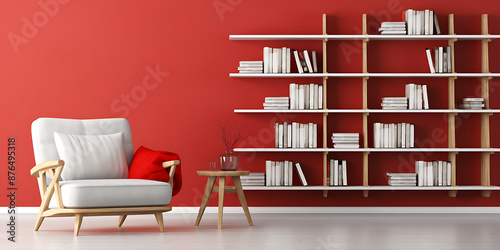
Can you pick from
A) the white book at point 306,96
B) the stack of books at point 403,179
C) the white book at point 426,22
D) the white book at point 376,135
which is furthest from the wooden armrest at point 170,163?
the white book at point 426,22

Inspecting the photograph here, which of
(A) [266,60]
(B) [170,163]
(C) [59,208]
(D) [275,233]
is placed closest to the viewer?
(C) [59,208]

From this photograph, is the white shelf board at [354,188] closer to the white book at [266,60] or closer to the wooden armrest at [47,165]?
the white book at [266,60]

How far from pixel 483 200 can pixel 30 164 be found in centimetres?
433

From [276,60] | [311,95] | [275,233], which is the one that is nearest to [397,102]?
[311,95]

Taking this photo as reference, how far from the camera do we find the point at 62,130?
14.8 ft

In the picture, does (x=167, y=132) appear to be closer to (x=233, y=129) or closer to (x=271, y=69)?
(x=233, y=129)

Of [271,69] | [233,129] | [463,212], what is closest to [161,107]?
[233,129]

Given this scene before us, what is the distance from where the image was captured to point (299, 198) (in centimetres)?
568

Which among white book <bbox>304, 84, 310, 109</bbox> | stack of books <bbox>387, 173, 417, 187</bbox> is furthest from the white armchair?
stack of books <bbox>387, 173, 417, 187</bbox>

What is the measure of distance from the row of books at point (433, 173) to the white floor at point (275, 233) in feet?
1.01

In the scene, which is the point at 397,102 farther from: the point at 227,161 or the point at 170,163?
the point at 170,163

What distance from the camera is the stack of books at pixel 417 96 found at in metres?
5.51

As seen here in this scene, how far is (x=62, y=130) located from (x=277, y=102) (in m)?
1.95

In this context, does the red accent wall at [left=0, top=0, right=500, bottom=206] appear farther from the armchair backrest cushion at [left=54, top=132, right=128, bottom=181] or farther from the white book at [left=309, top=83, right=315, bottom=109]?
the armchair backrest cushion at [left=54, top=132, right=128, bottom=181]
